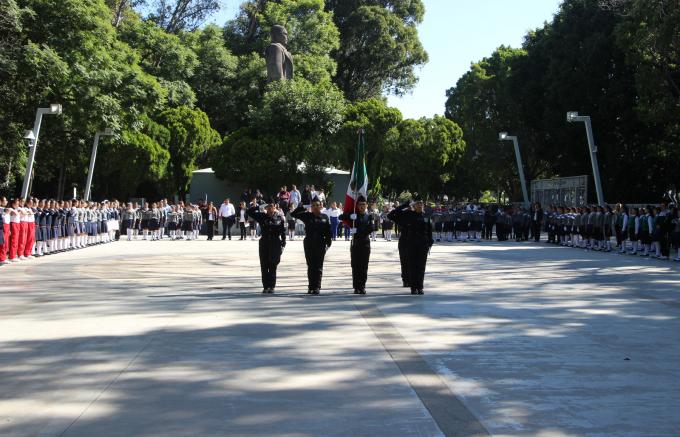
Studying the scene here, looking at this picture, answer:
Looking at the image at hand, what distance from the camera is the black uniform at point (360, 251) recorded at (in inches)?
615

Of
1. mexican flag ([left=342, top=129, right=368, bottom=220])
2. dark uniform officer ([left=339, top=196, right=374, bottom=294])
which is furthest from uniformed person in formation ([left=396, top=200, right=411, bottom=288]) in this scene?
mexican flag ([left=342, top=129, right=368, bottom=220])

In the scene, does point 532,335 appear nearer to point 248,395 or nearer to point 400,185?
point 248,395

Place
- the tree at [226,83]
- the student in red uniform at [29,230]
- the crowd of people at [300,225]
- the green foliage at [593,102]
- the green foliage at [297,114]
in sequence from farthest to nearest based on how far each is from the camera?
the tree at [226,83] → the green foliage at [297,114] → the green foliage at [593,102] → the crowd of people at [300,225] → the student in red uniform at [29,230]

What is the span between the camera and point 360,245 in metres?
15.8

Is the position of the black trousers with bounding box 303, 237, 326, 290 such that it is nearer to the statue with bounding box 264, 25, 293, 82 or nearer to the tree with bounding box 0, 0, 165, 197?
the tree with bounding box 0, 0, 165, 197

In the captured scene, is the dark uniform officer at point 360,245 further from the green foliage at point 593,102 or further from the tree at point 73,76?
the tree at point 73,76

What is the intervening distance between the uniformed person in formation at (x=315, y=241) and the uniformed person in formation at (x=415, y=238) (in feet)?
4.28

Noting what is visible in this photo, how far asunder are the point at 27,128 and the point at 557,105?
28.8m

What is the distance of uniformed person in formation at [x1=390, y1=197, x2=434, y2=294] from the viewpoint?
1549cm

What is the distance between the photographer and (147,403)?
6.87m

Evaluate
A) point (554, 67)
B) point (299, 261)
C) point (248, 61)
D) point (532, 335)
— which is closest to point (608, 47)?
point (554, 67)

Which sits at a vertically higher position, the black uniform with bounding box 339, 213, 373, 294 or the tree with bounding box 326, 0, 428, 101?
the tree with bounding box 326, 0, 428, 101

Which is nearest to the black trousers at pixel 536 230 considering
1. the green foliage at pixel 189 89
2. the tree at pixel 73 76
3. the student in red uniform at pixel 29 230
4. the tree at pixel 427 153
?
the green foliage at pixel 189 89

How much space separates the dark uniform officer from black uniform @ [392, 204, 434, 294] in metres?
0.60
